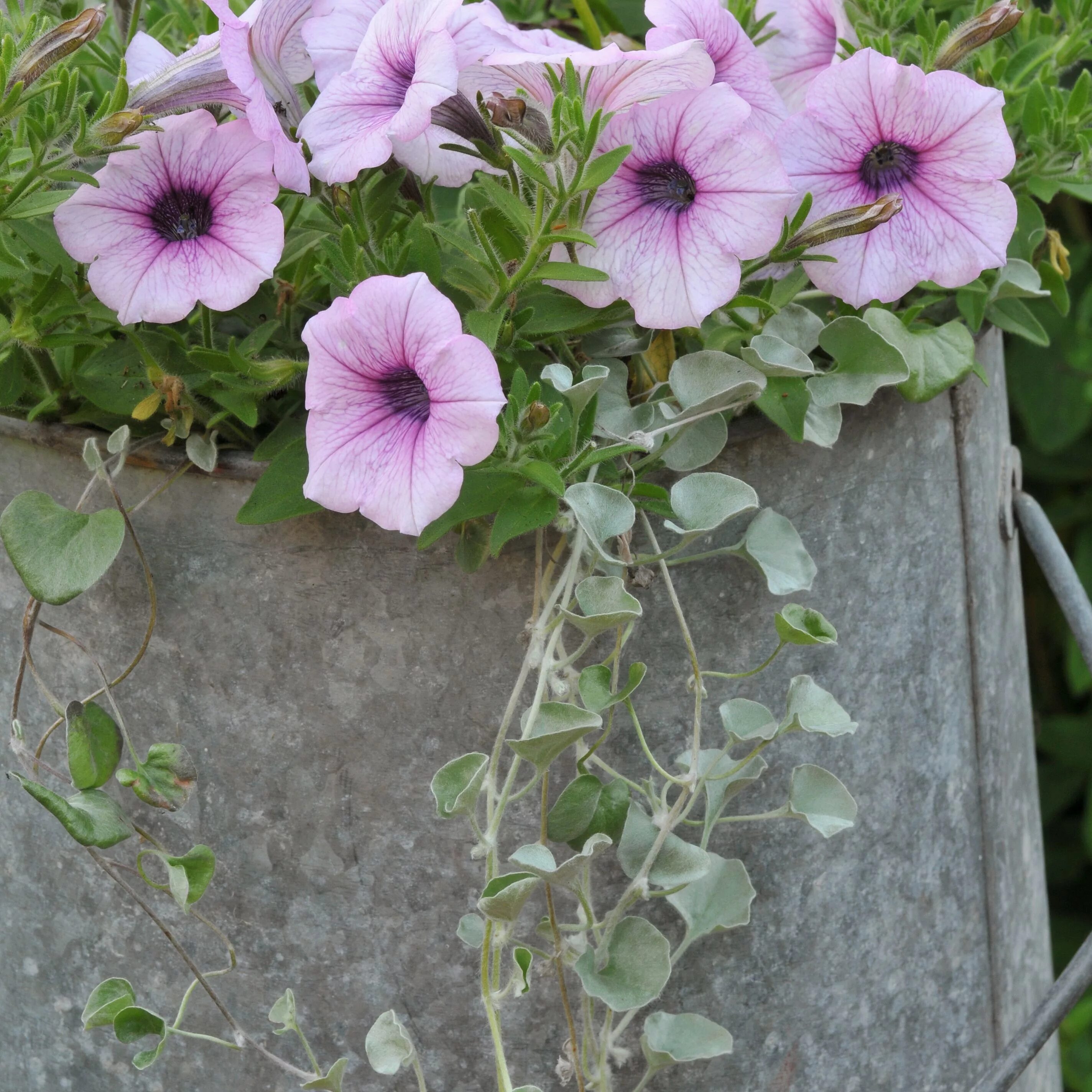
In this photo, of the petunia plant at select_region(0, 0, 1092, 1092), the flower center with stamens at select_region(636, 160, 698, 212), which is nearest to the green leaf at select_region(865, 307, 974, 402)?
the petunia plant at select_region(0, 0, 1092, 1092)

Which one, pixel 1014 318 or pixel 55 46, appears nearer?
pixel 55 46

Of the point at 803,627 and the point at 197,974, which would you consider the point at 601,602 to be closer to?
the point at 803,627

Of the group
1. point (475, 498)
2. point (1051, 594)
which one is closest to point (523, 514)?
point (475, 498)

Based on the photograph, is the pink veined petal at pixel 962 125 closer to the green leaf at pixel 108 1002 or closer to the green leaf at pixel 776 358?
the green leaf at pixel 776 358

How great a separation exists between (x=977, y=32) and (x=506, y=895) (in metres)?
0.39

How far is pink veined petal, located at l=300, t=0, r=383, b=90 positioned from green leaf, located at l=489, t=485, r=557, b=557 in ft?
0.60

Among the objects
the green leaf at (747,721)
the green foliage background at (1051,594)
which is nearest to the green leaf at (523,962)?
the green leaf at (747,721)

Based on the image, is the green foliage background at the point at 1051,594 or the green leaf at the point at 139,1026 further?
the green foliage background at the point at 1051,594

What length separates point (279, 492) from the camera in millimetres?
450

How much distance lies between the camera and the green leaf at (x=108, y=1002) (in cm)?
47

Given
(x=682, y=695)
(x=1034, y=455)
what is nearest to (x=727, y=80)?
(x=682, y=695)

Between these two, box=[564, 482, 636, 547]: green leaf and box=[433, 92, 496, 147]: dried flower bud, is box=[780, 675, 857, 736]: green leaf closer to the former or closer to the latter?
box=[564, 482, 636, 547]: green leaf

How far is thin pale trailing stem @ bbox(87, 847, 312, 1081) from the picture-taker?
48cm

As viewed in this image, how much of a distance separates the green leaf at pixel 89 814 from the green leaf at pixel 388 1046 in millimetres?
120
